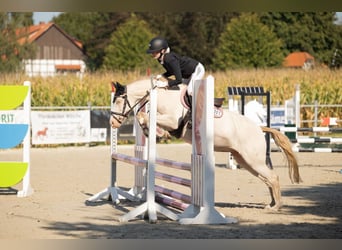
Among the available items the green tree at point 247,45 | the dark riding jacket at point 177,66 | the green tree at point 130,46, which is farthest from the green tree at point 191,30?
the dark riding jacket at point 177,66

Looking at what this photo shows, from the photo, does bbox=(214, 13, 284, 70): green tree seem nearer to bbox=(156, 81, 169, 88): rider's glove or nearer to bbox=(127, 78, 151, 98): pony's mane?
bbox=(127, 78, 151, 98): pony's mane

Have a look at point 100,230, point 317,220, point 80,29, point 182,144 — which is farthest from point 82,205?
point 80,29

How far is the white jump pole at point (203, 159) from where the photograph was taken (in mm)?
7801

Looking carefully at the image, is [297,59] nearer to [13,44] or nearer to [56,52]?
[13,44]

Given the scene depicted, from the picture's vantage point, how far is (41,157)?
1786cm

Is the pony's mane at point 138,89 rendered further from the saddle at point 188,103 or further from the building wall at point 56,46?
the building wall at point 56,46

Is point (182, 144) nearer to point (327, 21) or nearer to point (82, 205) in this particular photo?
point (82, 205)

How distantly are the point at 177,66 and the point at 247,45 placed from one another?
37633 mm

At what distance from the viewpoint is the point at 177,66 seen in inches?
325

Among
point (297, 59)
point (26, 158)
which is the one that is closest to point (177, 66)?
point (26, 158)

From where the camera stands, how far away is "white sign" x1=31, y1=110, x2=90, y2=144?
2072cm

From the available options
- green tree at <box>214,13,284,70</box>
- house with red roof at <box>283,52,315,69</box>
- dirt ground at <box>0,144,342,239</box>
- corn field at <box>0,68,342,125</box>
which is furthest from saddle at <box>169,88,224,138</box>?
house with red roof at <box>283,52,315,69</box>

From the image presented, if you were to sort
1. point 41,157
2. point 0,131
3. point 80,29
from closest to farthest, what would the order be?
point 0,131, point 41,157, point 80,29

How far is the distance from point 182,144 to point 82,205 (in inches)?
488
